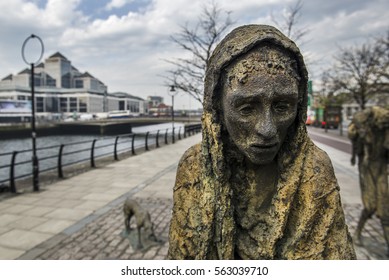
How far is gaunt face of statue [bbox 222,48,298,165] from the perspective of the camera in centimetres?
123

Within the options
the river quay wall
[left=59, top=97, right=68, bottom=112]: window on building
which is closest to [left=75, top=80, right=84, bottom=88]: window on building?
[left=59, top=97, right=68, bottom=112]: window on building

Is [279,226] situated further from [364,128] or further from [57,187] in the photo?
[57,187]

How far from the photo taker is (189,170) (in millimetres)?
1506

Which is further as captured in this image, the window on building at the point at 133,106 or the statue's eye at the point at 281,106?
the window on building at the point at 133,106

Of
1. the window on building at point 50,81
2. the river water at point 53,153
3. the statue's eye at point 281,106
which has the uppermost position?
the window on building at point 50,81

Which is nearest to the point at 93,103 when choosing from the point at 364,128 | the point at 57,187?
the point at 57,187

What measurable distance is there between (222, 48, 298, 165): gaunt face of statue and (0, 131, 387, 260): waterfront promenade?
3678 millimetres

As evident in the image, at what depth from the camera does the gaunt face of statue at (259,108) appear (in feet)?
4.05

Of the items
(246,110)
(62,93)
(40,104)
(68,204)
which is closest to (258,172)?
(246,110)

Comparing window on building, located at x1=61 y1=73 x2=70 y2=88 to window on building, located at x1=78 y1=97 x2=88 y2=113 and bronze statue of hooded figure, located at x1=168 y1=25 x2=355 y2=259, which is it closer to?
window on building, located at x1=78 y1=97 x2=88 y2=113

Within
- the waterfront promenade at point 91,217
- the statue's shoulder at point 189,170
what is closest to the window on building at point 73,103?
the waterfront promenade at point 91,217

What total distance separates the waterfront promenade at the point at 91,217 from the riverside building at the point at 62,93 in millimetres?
65576

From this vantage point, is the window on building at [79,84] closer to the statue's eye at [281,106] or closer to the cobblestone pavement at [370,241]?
the cobblestone pavement at [370,241]

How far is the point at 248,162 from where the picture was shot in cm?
144
